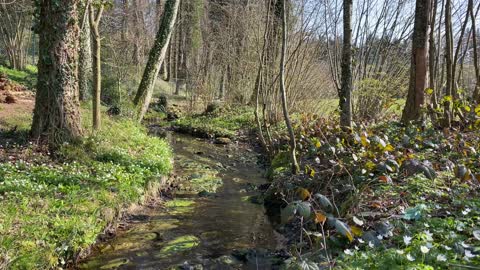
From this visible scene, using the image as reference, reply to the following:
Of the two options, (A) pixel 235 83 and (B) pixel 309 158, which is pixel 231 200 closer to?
(B) pixel 309 158

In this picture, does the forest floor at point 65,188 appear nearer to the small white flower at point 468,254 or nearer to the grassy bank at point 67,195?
the grassy bank at point 67,195

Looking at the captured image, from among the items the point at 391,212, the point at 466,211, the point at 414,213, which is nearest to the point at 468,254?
the point at 414,213

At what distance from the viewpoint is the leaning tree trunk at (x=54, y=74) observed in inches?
261

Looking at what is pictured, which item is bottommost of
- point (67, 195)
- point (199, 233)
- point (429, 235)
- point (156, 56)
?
point (199, 233)

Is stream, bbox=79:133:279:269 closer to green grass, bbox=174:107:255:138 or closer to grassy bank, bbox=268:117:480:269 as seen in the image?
grassy bank, bbox=268:117:480:269

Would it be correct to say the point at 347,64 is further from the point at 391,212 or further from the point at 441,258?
the point at 441,258

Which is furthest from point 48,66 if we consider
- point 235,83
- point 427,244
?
point 235,83

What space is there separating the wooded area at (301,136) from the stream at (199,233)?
20cm

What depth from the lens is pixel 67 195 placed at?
5.06 m

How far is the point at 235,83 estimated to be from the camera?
1798 cm

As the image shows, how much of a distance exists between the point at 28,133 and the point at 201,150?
19.7 feet

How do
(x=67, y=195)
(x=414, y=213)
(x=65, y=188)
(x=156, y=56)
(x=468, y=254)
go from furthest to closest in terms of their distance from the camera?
1. (x=156, y=56)
2. (x=65, y=188)
3. (x=67, y=195)
4. (x=414, y=213)
5. (x=468, y=254)

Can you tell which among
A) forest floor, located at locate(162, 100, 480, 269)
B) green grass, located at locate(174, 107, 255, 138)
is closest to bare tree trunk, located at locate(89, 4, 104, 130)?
forest floor, located at locate(162, 100, 480, 269)

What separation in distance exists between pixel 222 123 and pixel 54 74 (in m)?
10.2
